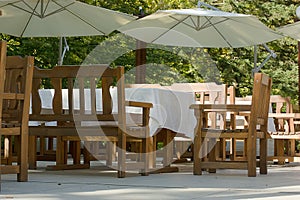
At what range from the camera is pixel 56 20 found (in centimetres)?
948

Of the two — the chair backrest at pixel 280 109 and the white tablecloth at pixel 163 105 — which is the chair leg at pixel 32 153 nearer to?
the white tablecloth at pixel 163 105

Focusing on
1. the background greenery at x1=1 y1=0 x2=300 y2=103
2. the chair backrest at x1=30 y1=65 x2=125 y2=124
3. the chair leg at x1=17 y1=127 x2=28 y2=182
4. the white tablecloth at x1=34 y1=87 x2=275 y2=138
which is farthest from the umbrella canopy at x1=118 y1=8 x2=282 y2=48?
the background greenery at x1=1 y1=0 x2=300 y2=103

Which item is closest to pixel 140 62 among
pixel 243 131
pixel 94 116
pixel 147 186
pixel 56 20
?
pixel 56 20

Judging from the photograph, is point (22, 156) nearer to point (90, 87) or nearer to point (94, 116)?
point (94, 116)

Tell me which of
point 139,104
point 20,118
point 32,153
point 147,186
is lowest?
point 147,186

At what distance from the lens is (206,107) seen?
6.43 meters

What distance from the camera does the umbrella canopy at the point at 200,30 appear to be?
936 cm

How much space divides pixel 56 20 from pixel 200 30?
1.83 meters

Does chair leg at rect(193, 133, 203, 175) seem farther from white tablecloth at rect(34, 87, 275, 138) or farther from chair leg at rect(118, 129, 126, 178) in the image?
chair leg at rect(118, 129, 126, 178)

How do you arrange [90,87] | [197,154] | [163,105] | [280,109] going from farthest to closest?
[280,109] → [163,105] → [197,154] → [90,87]

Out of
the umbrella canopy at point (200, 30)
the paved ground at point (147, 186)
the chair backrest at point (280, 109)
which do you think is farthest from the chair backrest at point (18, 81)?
the chair backrest at point (280, 109)

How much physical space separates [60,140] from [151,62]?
427 inches

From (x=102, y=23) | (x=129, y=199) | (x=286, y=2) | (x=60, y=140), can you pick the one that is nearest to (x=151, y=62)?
(x=286, y=2)

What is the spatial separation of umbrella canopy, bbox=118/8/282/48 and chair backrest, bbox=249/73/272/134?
8.73 feet
